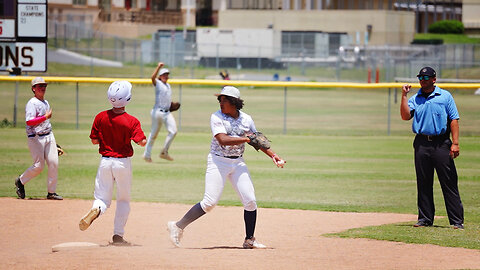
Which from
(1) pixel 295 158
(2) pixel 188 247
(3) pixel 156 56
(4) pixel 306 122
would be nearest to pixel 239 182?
(2) pixel 188 247

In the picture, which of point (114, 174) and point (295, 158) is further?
point (295, 158)

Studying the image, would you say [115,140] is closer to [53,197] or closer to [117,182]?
[117,182]

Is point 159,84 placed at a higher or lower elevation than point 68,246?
higher

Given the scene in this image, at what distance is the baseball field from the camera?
29.5ft

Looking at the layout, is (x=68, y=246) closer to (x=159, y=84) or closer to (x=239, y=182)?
(x=239, y=182)

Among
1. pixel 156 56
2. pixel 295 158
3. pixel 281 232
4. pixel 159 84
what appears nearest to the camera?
pixel 281 232

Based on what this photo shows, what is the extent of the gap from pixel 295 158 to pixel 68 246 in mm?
11359

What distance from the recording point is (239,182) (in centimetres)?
969

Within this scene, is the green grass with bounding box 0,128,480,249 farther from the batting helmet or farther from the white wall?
the white wall

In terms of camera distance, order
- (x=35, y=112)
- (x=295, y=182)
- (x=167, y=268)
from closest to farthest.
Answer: (x=167, y=268) < (x=35, y=112) < (x=295, y=182)

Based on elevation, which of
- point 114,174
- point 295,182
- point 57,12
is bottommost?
point 295,182

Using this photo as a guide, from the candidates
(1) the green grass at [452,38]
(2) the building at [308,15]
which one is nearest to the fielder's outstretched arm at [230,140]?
(2) the building at [308,15]

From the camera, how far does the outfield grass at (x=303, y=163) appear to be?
46.9 ft

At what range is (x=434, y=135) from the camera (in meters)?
11.0
